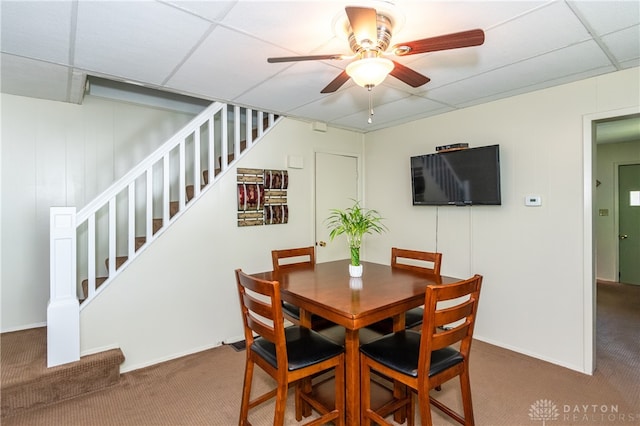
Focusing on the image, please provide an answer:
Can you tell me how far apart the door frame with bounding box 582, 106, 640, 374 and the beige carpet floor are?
23cm

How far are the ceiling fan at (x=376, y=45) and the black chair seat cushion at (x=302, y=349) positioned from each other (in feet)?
4.90

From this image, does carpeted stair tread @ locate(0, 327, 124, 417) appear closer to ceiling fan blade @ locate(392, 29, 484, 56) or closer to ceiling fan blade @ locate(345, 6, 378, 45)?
ceiling fan blade @ locate(345, 6, 378, 45)

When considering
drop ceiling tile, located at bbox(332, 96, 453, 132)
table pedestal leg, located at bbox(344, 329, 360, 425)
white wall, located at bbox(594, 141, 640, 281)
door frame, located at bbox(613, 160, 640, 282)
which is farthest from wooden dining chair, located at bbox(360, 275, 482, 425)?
door frame, located at bbox(613, 160, 640, 282)

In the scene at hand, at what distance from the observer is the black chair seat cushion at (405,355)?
1685 millimetres

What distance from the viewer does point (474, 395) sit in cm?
239

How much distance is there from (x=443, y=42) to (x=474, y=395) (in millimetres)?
2348

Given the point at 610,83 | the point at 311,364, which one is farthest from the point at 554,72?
the point at 311,364

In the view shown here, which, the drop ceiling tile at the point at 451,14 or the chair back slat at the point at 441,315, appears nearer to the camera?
the chair back slat at the point at 441,315

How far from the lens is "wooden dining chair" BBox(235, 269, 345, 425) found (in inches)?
66.2

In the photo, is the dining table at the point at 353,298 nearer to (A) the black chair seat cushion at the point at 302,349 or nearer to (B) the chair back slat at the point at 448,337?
(A) the black chair seat cushion at the point at 302,349

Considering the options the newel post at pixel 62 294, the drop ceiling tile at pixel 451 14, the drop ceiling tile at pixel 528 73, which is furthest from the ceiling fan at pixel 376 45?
the newel post at pixel 62 294

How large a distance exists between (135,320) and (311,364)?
6.23 feet

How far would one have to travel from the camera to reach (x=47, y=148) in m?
3.13

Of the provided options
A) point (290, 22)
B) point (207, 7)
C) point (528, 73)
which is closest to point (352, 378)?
point (290, 22)
